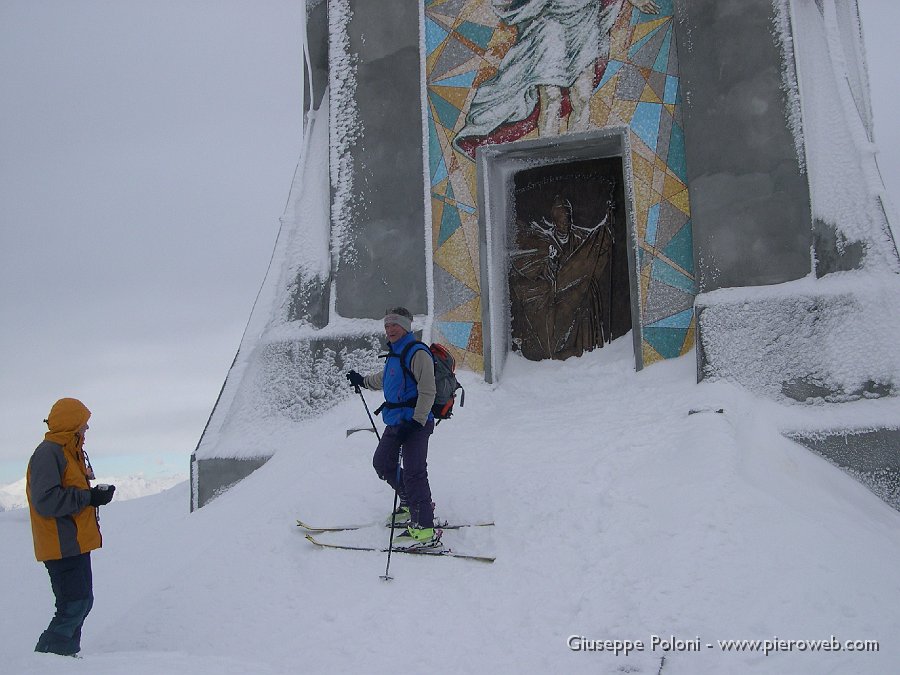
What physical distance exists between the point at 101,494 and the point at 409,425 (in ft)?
7.13

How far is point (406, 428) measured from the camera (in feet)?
19.8

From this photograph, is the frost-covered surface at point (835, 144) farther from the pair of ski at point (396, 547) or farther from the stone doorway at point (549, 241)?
the pair of ski at point (396, 547)

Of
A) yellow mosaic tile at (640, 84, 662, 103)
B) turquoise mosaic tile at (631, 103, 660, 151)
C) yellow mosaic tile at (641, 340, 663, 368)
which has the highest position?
yellow mosaic tile at (640, 84, 662, 103)

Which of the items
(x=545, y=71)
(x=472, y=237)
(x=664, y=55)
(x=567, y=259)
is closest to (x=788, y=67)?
(x=664, y=55)

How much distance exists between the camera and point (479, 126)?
9.95 metres

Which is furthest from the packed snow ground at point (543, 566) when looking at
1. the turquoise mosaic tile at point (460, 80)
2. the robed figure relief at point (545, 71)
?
the turquoise mosaic tile at point (460, 80)

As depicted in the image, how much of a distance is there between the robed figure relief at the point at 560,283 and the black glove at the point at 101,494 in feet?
20.8

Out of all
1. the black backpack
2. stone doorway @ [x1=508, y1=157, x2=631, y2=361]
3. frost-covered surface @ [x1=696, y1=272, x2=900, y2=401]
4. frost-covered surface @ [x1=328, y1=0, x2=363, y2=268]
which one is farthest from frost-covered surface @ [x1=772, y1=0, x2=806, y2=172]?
frost-covered surface @ [x1=328, y1=0, x2=363, y2=268]

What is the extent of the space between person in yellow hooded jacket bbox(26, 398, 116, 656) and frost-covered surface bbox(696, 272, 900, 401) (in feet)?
19.6

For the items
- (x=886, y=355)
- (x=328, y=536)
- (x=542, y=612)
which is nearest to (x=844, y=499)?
(x=886, y=355)

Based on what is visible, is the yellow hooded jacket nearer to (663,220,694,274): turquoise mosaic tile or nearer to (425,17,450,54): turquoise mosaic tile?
(663,220,694,274): turquoise mosaic tile

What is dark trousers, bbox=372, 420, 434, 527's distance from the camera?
19.6 ft

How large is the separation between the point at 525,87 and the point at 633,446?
15.9 ft

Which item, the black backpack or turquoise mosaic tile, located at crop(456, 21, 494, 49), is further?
turquoise mosaic tile, located at crop(456, 21, 494, 49)
